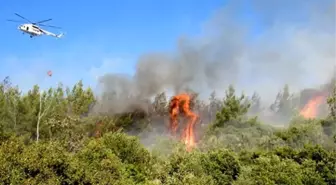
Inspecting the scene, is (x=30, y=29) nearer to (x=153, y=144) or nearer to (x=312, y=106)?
(x=153, y=144)

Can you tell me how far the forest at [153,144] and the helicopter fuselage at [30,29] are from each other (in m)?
13.3

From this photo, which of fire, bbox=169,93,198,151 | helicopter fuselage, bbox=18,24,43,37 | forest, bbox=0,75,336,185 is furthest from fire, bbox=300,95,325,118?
helicopter fuselage, bbox=18,24,43,37

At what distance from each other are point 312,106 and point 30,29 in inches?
3934

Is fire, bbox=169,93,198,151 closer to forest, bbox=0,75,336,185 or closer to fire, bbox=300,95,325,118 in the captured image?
forest, bbox=0,75,336,185

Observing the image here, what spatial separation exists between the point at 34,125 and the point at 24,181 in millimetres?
54243

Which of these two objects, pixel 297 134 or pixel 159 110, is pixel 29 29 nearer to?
pixel 159 110

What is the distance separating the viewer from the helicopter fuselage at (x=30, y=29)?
70.8 m

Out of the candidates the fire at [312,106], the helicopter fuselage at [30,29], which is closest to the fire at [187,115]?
the helicopter fuselage at [30,29]

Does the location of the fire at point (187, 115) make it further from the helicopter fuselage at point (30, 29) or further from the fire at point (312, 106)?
the fire at point (312, 106)

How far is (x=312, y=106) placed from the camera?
144000 millimetres

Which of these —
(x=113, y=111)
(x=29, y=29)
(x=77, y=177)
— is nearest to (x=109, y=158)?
(x=77, y=177)

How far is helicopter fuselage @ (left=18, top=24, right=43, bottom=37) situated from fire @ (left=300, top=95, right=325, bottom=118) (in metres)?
91.3

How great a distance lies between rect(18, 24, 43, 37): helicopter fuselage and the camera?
70.8m

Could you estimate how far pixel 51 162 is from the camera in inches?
1325
